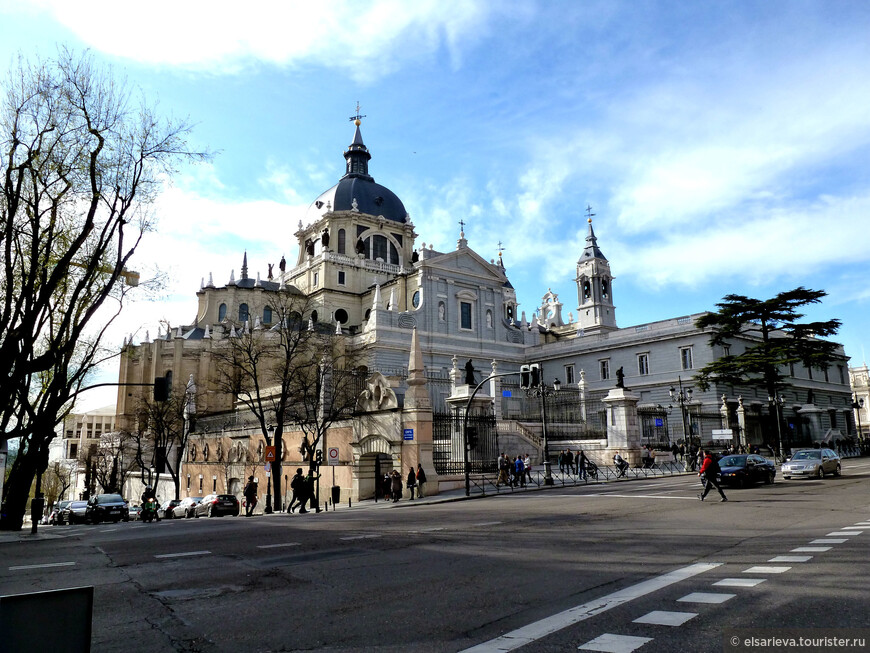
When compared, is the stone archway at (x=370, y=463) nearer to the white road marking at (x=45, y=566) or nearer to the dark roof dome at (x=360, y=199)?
the white road marking at (x=45, y=566)

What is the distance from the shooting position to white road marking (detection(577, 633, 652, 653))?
190 inches

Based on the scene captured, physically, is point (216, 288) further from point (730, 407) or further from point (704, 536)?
point (704, 536)

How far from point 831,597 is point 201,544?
10.6 m

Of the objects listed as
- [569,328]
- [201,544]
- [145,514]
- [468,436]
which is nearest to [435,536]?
[201,544]

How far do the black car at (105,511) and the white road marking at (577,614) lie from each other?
101ft

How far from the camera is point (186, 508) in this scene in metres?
30.4

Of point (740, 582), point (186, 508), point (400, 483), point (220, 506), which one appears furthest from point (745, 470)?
point (186, 508)

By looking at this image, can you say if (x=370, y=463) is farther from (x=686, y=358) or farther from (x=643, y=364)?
(x=643, y=364)

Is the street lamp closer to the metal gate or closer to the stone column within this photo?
the metal gate

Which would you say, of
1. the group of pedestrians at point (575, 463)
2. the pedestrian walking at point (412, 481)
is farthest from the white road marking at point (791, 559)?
the group of pedestrians at point (575, 463)

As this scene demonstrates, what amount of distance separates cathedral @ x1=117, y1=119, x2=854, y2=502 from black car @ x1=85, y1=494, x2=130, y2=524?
258 inches

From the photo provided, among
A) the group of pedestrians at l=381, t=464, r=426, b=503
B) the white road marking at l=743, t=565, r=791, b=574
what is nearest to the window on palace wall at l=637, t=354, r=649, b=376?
the group of pedestrians at l=381, t=464, r=426, b=503

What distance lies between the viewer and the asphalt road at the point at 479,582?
5.44m

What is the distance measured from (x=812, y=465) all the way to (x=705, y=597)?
22.7m
